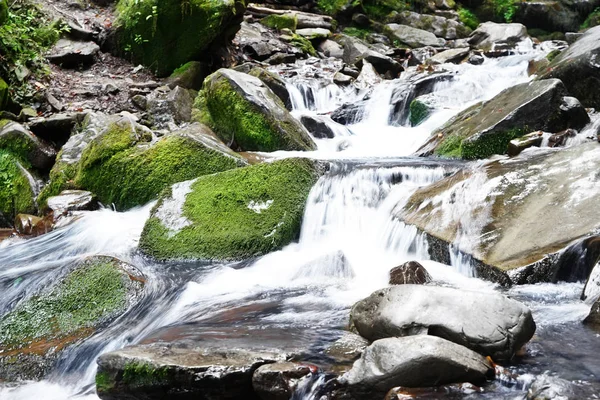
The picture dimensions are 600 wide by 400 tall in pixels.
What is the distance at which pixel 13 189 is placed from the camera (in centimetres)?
811

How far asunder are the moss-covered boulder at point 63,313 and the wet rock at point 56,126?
4364 mm

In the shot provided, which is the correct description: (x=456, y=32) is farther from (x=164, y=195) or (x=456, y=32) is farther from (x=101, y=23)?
(x=164, y=195)

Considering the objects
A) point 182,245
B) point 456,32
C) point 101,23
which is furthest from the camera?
point 456,32

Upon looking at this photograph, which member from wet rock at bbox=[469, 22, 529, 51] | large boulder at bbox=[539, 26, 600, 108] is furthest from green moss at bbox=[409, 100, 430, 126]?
wet rock at bbox=[469, 22, 529, 51]

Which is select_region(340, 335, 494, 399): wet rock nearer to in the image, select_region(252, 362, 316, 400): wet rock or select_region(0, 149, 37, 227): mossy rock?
select_region(252, 362, 316, 400): wet rock

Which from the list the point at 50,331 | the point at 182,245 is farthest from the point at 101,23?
the point at 50,331

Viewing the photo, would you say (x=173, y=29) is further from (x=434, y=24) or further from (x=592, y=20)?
(x=592, y=20)

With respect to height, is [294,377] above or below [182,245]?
above

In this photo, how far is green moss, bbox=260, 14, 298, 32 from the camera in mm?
17875

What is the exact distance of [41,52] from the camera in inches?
453

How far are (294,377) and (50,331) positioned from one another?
246cm

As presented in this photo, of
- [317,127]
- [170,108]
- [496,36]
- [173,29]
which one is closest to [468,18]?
[496,36]

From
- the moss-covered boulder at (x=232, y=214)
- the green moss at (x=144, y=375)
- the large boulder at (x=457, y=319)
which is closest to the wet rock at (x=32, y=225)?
the moss-covered boulder at (x=232, y=214)

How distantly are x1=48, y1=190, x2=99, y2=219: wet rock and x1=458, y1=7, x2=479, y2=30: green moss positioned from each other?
18120mm
